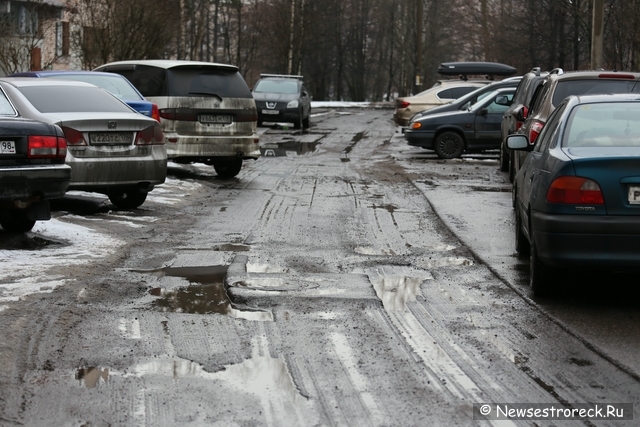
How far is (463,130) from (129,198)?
10.7 meters

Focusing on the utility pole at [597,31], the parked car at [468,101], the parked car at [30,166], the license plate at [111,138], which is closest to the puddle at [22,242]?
the parked car at [30,166]

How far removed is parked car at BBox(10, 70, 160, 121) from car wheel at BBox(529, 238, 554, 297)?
26.4 ft

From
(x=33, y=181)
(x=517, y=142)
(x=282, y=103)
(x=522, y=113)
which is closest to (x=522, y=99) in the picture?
(x=522, y=113)

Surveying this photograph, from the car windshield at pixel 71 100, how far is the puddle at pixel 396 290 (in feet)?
16.4

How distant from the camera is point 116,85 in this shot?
48.1ft

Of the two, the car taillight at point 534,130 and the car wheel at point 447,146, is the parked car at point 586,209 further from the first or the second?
the car wheel at point 447,146

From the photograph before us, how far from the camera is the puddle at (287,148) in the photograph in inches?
864

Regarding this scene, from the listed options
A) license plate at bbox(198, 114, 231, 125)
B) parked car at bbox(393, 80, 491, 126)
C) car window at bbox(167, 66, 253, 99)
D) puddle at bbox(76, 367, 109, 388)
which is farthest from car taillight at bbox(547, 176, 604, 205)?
parked car at bbox(393, 80, 491, 126)

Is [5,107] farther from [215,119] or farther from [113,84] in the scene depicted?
[215,119]

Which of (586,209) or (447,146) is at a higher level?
(586,209)

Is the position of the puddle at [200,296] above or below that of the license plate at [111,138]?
below

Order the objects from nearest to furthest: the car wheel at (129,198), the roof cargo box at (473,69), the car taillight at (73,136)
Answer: the car taillight at (73,136), the car wheel at (129,198), the roof cargo box at (473,69)

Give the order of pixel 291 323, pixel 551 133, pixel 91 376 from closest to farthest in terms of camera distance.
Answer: pixel 91 376
pixel 291 323
pixel 551 133

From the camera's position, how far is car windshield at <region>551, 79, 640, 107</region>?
12.0 metres
